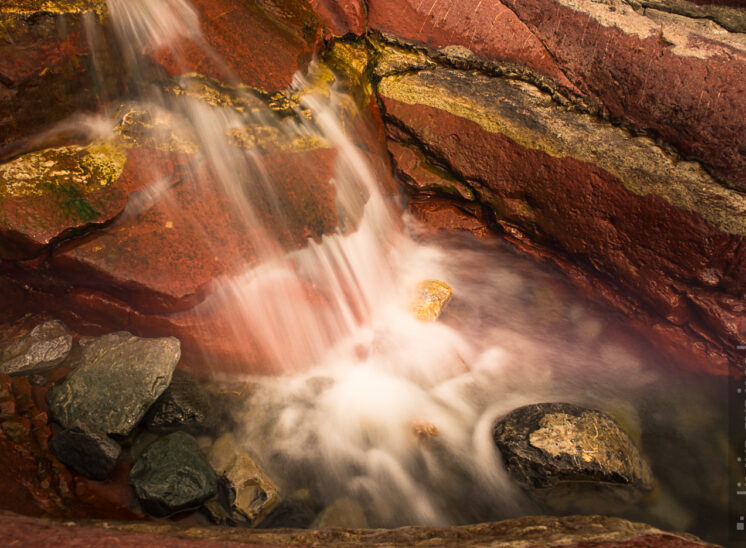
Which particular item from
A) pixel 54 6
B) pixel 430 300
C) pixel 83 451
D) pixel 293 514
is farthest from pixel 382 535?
pixel 54 6

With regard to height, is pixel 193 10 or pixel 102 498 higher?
pixel 193 10

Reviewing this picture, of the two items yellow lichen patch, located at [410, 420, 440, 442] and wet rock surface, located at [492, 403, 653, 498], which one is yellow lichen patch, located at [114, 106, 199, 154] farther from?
wet rock surface, located at [492, 403, 653, 498]

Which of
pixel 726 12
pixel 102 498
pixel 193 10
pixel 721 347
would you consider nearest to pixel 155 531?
pixel 102 498

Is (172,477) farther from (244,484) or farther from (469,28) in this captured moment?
(469,28)

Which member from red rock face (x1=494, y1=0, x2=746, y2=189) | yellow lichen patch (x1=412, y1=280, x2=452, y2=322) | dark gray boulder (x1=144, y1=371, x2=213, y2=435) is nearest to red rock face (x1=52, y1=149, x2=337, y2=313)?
dark gray boulder (x1=144, y1=371, x2=213, y2=435)

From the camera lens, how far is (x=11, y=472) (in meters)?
1.97

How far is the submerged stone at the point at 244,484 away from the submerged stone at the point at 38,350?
1109mm

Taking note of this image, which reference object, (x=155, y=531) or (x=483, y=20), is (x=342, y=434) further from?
(x=483, y=20)

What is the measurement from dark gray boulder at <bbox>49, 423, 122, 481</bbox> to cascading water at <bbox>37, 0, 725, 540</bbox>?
0.72 metres

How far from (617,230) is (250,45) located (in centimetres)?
325

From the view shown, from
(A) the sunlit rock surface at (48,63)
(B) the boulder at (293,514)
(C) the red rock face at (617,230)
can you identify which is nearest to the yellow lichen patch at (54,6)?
(A) the sunlit rock surface at (48,63)

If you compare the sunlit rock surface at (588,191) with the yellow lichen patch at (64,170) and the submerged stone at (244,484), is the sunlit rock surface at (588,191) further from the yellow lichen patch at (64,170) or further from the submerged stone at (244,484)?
the submerged stone at (244,484)

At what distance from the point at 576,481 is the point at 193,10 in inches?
159

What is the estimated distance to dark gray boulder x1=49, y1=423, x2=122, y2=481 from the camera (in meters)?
2.19
